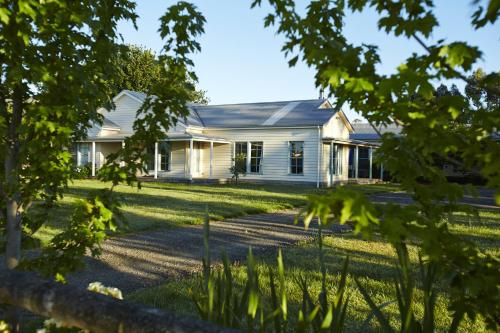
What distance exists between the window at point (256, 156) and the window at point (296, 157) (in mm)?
1771

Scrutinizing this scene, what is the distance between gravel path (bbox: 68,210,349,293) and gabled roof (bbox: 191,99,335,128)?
14269mm

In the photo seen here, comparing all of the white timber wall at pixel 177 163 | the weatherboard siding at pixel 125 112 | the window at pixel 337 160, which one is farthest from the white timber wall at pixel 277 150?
the weatherboard siding at pixel 125 112

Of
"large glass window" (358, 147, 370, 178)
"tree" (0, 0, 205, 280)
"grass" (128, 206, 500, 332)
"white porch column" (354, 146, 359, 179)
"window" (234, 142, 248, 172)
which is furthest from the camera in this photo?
"large glass window" (358, 147, 370, 178)

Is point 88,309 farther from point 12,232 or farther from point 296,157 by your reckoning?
point 296,157

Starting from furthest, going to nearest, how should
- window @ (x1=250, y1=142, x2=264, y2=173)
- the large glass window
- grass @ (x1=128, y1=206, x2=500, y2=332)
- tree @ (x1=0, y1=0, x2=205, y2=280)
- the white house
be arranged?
the large glass window, window @ (x1=250, y1=142, x2=264, y2=173), the white house, grass @ (x1=128, y1=206, x2=500, y2=332), tree @ (x1=0, y1=0, x2=205, y2=280)

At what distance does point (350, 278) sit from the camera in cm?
555

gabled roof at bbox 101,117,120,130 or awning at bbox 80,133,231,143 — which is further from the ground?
gabled roof at bbox 101,117,120,130

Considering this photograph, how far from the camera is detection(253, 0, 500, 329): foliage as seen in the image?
1.63 metres

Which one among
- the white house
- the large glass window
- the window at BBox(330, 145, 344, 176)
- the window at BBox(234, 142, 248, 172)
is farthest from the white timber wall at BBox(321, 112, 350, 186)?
the window at BBox(234, 142, 248, 172)

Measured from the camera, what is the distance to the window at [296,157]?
948 inches

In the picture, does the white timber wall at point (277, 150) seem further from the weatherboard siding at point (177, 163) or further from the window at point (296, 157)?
the weatherboard siding at point (177, 163)

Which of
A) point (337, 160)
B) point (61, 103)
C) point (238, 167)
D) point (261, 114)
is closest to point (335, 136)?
point (337, 160)

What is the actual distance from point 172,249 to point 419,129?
5.98m

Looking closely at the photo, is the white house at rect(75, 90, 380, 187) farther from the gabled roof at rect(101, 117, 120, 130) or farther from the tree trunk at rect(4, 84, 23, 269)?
the tree trunk at rect(4, 84, 23, 269)
